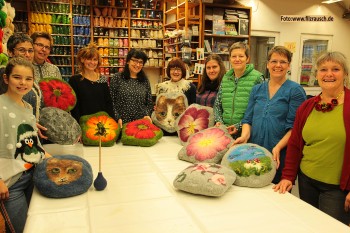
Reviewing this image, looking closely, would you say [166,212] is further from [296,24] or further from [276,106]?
[296,24]

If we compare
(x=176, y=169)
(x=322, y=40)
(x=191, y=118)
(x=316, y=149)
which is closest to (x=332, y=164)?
(x=316, y=149)

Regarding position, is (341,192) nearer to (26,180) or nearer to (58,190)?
(58,190)

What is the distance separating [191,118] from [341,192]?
1466 millimetres

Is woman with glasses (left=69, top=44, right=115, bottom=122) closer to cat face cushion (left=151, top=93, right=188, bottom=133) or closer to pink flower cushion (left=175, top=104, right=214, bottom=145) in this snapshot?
cat face cushion (left=151, top=93, right=188, bottom=133)

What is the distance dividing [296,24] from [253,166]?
7415 millimetres

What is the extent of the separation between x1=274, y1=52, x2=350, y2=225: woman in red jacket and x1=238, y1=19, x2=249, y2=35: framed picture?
16.7 feet

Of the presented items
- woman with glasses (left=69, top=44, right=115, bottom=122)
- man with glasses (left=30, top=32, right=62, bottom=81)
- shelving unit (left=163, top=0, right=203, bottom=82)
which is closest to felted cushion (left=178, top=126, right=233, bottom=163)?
woman with glasses (left=69, top=44, right=115, bottom=122)

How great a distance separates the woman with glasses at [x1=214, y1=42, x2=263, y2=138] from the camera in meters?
2.45

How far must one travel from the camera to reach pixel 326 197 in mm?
1705

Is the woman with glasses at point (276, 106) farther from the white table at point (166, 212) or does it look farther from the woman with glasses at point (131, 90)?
the woman with glasses at point (131, 90)

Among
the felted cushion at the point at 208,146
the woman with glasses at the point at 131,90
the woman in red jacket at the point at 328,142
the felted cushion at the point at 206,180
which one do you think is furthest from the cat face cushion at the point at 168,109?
the woman in red jacket at the point at 328,142

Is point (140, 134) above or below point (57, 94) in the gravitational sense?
below

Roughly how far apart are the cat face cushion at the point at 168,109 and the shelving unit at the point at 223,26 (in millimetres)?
3548

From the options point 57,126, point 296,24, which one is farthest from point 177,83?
point 296,24
